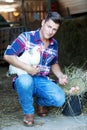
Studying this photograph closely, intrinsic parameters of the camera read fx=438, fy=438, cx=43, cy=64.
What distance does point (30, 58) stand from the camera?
4.51m

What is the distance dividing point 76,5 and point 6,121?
4087mm

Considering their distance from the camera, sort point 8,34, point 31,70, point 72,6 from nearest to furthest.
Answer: point 31,70 < point 72,6 < point 8,34

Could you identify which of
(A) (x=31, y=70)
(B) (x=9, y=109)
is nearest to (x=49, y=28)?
(A) (x=31, y=70)

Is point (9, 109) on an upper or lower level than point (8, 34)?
lower

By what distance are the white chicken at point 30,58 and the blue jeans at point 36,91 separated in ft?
0.31

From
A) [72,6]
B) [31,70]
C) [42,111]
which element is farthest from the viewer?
[72,6]

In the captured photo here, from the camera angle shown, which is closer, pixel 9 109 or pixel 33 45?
pixel 33 45

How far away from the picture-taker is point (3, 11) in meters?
9.83

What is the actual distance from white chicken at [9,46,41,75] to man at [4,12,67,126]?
1.8 inches

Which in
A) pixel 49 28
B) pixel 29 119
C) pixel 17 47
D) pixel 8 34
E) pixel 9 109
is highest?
pixel 49 28

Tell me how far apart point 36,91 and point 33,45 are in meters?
0.50

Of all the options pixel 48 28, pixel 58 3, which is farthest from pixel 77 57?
pixel 48 28

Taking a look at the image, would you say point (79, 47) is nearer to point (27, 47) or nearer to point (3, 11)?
point (3, 11)

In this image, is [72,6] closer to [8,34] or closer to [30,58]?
[8,34]
